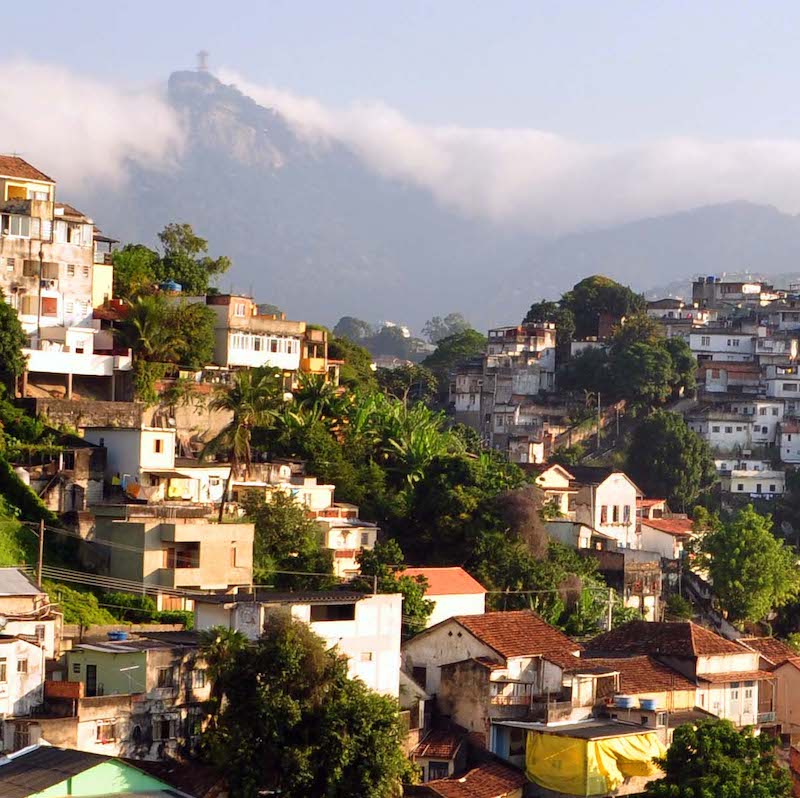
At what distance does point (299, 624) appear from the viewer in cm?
3167

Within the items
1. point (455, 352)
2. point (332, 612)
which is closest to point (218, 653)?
point (332, 612)

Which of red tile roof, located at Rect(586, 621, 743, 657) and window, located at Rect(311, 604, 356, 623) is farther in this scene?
red tile roof, located at Rect(586, 621, 743, 657)

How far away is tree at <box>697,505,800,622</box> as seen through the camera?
50.1 metres

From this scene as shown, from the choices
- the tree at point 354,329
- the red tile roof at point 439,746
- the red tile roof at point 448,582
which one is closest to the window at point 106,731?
the red tile roof at point 439,746

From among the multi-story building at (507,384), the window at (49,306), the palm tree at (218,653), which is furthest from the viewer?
the multi-story building at (507,384)

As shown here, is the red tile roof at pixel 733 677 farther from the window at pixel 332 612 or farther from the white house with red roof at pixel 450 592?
the window at pixel 332 612

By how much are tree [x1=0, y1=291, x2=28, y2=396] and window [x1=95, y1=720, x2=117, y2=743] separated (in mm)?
16162

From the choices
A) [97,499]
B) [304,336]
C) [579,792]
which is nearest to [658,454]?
[304,336]

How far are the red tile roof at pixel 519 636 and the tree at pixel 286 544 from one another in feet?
15.1

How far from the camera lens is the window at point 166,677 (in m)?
31.2

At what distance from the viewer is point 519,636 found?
122ft

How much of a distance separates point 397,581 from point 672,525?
20.2 m

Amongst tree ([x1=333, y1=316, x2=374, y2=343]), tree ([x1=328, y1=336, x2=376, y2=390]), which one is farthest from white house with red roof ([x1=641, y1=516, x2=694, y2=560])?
tree ([x1=333, y1=316, x2=374, y2=343])

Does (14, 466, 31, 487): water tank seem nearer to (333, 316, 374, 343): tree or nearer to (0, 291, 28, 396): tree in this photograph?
(0, 291, 28, 396): tree
